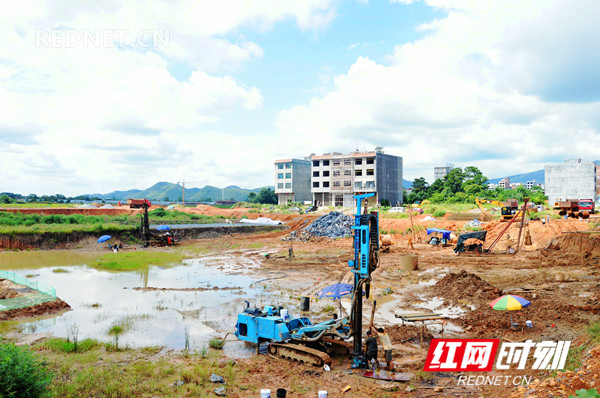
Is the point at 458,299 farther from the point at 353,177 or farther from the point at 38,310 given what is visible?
the point at 353,177

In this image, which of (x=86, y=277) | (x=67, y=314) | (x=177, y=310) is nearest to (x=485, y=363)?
(x=177, y=310)

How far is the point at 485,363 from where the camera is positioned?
10516 millimetres

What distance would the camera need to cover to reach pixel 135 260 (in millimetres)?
30453

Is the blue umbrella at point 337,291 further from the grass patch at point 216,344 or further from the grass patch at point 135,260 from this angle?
the grass patch at point 135,260

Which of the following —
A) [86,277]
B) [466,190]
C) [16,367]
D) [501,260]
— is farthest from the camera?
[466,190]

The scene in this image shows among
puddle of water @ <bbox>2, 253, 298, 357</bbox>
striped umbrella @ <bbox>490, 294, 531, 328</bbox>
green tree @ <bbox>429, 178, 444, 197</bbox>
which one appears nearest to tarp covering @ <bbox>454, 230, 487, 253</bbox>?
puddle of water @ <bbox>2, 253, 298, 357</bbox>

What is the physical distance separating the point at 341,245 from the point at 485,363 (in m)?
28.9

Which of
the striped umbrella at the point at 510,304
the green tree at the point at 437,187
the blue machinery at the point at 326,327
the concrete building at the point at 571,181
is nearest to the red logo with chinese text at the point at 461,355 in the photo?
the striped umbrella at the point at 510,304

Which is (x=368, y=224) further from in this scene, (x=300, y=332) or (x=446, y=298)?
(x=446, y=298)

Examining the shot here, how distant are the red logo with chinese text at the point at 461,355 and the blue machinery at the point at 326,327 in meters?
2.01

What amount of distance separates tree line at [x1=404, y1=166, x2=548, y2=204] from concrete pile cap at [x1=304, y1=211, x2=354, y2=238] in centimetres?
2974

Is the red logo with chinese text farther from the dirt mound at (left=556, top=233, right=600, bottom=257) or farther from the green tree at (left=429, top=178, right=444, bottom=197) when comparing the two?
the green tree at (left=429, top=178, right=444, bottom=197)

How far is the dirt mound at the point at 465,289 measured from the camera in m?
16.8

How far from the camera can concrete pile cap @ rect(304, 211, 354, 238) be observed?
4516 centimetres
